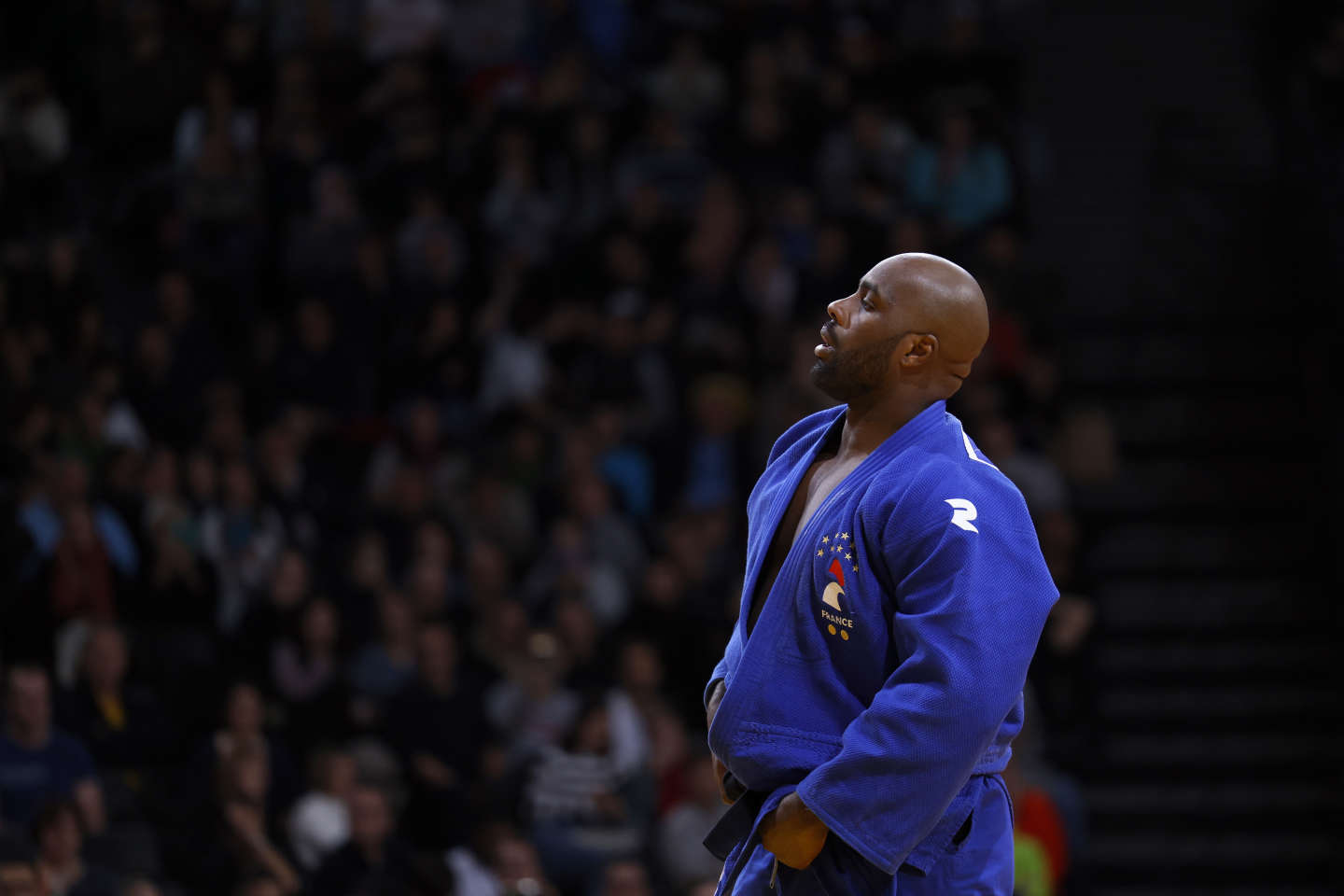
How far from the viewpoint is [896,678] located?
8.35 feet

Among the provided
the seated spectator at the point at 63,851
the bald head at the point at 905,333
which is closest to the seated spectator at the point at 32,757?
the seated spectator at the point at 63,851

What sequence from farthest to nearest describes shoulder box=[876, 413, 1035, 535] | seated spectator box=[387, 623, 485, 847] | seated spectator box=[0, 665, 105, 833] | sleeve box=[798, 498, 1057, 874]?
1. seated spectator box=[387, 623, 485, 847]
2. seated spectator box=[0, 665, 105, 833]
3. shoulder box=[876, 413, 1035, 535]
4. sleeve box=[798, 498, 1057, 874]

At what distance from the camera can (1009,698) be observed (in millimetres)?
2541

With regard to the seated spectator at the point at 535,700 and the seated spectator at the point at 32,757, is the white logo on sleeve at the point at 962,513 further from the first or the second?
the seated spectator at the point at 535,700

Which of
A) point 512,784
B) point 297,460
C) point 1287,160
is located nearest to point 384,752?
point 512,784

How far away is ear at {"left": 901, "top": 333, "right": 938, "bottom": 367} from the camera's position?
271 cm

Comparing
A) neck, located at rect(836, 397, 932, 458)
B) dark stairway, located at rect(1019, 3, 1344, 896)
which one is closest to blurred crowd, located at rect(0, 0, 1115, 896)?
dark stairway, located at rect(1019, 3, 1344, 896)

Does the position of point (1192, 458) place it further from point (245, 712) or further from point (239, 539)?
point (245, 712)

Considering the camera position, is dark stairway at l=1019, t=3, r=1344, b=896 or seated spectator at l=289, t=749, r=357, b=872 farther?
dark stairway at l=1019, t=3, r=1344, b=896

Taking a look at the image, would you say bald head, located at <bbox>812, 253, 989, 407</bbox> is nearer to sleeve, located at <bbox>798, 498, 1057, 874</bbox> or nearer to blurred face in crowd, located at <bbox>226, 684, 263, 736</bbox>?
sleeve, located at <bbox>798, 498, 1057, 874</bbox>

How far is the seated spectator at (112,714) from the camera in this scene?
286 inches

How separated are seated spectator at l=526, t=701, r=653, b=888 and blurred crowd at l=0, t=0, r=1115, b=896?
17mm

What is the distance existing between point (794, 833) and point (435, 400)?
24.8 ft

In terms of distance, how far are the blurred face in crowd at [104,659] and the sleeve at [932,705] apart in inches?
212
